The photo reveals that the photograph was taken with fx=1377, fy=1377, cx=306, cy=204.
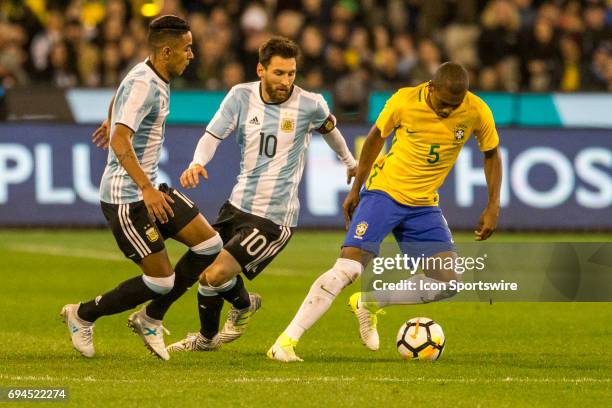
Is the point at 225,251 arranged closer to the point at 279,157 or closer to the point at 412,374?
the point at 279,157

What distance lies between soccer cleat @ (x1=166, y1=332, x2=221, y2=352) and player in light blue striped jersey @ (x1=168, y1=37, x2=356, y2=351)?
20mm

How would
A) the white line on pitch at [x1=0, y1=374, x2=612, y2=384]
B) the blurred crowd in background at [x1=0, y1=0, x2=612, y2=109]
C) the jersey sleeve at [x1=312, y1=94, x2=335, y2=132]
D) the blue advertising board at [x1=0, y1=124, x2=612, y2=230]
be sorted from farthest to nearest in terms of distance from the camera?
the blurred crowd in background at [x1=0, y1=0, x2=612, y2=109], the blue advertising board at [x1=0, y1=124, x2=612, y2=230], the jersey sleeve at [x1=312, y1=94, x2=335, y2=132], the white line on pitch at [x1=0, y1=374, x2=612, y2=384]

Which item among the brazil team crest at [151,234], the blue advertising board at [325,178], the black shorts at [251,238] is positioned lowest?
the blue advertising board at [325,178]

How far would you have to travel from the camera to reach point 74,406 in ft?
23.1

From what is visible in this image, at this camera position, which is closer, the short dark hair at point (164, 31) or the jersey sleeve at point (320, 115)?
the short dark hair at point (164, 31)

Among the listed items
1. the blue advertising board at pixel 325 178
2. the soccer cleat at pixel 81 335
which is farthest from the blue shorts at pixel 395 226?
the blue advertising board at pixel 325 178

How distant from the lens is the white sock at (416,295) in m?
9.09

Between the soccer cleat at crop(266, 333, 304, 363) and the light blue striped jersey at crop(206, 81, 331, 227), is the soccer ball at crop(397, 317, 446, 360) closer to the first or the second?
the soccer cleat at crop(266, 333, 304, 363)

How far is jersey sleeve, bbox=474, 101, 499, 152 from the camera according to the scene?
352 inches

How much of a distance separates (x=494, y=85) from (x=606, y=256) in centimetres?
632

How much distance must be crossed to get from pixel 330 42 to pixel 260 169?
10423 mm

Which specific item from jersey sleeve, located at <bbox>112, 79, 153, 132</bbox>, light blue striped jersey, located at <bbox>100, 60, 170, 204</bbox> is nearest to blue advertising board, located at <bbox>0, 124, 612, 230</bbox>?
light blue striped jersey, located at <bbox>100, 60, 170, 204</bbox>

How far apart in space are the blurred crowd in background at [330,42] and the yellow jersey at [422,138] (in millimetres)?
8178

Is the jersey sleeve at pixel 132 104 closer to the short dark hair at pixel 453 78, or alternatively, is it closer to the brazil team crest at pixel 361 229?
the brazil team crest at pixel 361 229
